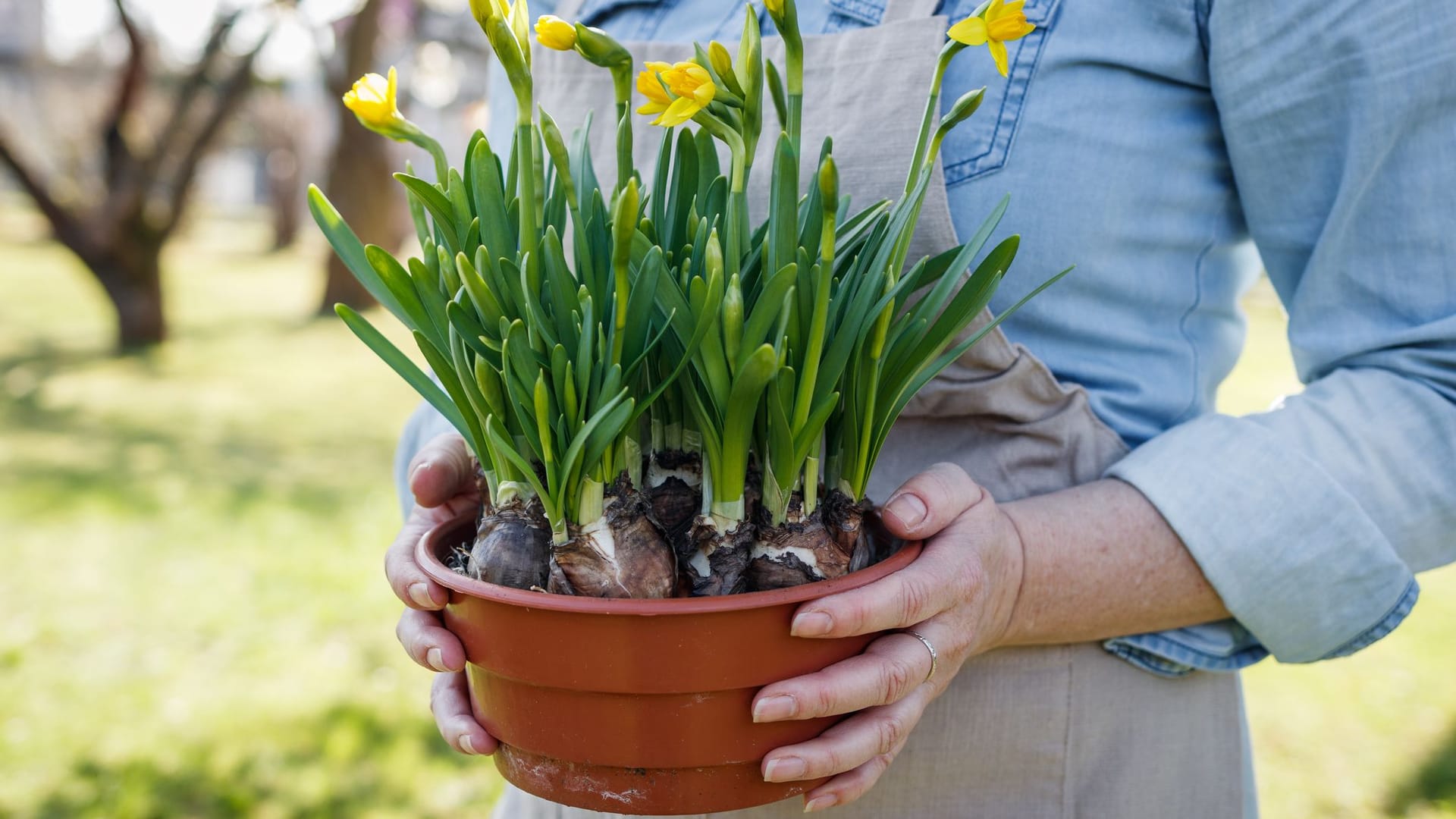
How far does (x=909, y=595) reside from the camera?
77 centimetres

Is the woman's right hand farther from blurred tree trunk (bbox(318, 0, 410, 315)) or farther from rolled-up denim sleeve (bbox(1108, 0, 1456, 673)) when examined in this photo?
blurred tree trunk (bbox(318, 0, 410, 315))

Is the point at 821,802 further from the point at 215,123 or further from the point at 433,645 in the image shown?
the point at 215,123

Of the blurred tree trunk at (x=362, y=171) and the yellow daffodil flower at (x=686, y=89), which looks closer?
the yellow daffodil flower at (x=686, y=89)

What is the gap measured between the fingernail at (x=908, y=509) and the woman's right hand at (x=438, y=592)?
1.10 feet

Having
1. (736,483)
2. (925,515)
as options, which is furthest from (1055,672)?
(736,483)

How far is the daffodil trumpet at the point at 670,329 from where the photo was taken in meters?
0.74

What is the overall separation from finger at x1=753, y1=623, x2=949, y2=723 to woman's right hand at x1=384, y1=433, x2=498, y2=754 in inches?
9.6

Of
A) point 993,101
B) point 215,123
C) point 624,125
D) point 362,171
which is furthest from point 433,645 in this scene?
point 362,171

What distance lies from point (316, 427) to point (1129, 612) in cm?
615

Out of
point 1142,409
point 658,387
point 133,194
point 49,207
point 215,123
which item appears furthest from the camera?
point 133,194

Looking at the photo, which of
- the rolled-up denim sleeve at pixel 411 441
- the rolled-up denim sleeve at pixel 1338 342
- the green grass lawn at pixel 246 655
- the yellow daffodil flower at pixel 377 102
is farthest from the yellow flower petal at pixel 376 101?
the green grass lawn at pixel 246 655

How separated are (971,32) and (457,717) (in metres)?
0.64

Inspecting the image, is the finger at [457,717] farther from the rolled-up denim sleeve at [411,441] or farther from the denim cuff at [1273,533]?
the denim cuff at [1273,533]

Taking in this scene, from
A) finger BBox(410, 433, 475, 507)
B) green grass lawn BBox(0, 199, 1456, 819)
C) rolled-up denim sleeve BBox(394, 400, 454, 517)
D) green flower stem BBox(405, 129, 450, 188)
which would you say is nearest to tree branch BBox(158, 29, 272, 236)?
green grass lawn BBox(0, 199, 1456, 819)
